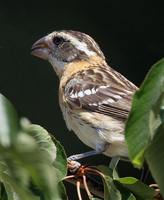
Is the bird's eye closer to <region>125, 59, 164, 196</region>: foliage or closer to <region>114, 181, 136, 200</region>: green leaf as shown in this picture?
<region>114, 181, 136, 200</region>: green leaf

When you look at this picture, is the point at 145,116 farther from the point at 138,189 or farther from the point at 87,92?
the point at 87,92

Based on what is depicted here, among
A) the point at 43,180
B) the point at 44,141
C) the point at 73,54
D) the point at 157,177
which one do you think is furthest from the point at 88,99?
the point at 43,180

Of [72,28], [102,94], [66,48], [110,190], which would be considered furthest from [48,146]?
[72,28]

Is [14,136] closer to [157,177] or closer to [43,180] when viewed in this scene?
[43,180]

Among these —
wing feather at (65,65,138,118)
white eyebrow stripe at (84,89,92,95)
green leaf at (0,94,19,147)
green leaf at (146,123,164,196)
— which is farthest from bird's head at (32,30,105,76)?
green leaf at (0,94,19,147)

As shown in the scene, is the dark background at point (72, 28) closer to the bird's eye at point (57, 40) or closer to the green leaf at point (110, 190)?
the bird's eye at point (57, 40)
